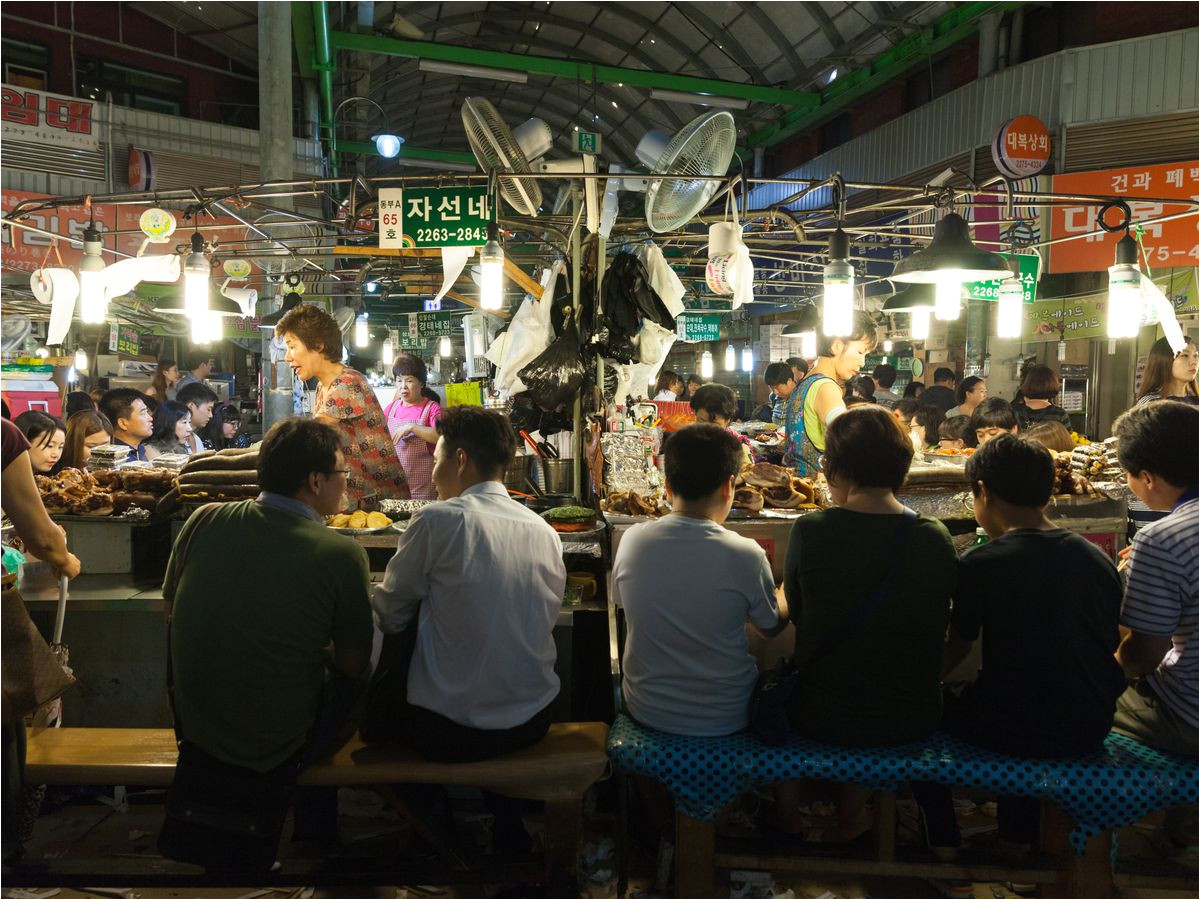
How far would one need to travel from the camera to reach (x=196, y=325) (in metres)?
5.77

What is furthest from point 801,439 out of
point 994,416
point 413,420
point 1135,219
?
point 1135,219

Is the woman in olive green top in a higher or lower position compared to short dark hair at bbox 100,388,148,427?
lower

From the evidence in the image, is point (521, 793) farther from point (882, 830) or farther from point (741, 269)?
point (741, 269)

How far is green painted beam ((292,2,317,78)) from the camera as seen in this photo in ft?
39.3

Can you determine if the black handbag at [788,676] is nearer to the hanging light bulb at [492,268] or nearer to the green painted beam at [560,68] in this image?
the hanging light bulb at [492,268]

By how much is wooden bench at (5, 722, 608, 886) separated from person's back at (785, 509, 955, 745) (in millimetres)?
861

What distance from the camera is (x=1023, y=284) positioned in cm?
837

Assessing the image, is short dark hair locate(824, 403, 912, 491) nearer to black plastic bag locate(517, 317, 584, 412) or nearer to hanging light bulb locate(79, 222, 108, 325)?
black plastic bag locate(517, 317, 584, 412)

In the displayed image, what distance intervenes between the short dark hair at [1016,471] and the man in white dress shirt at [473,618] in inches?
64.4

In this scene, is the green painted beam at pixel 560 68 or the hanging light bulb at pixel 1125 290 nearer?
the hanging light bulb at pixel 1125 290

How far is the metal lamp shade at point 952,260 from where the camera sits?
4.31m

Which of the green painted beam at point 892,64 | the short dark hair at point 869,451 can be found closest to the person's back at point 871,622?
the short dark hair at point 869,451

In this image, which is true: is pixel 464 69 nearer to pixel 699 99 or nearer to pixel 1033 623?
pixel 699 99

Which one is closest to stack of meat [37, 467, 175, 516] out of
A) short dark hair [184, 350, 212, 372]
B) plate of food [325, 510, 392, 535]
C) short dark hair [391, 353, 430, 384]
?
plate of food [325, 510, 392, 535]
